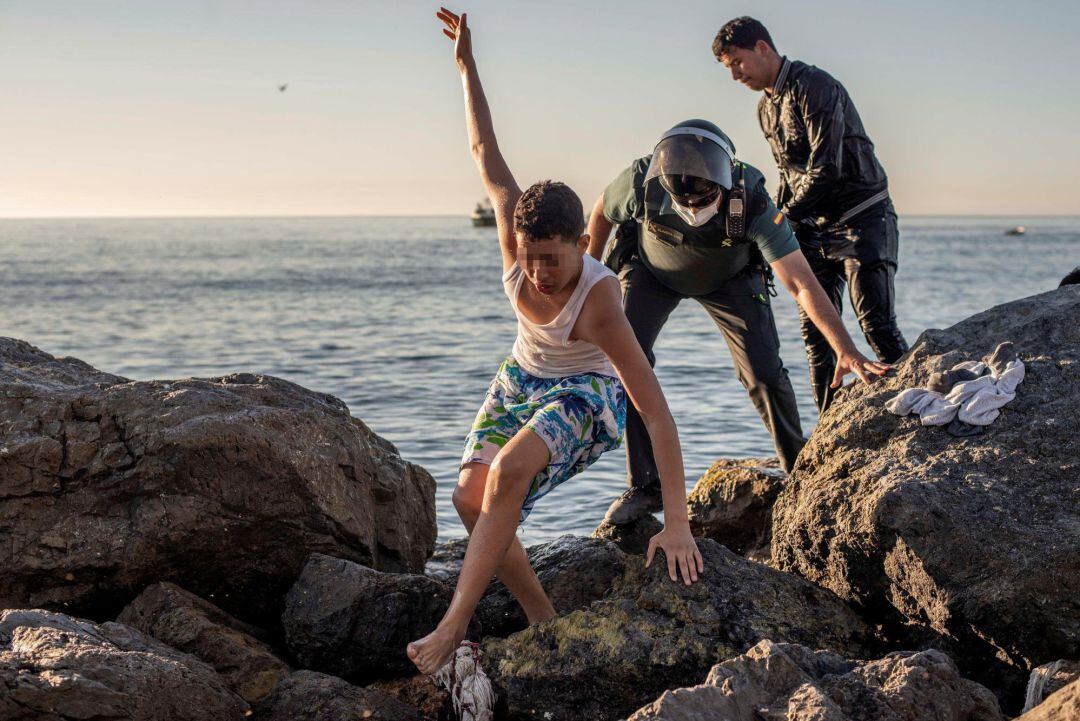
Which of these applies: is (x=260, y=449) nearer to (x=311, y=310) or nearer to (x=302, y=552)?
(x=302, y=552)

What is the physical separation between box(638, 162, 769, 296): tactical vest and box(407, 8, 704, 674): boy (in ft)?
3.70

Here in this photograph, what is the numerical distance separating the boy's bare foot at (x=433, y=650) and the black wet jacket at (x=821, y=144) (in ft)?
11.7

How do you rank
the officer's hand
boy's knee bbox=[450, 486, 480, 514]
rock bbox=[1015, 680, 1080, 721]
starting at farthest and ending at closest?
the officer's hand < boy's knee bbox=[450, 486, 480, 514] < rock bbox=[1015, 680, 1080, 721]

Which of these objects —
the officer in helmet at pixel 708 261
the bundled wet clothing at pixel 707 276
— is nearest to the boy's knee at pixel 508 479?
the officer in helmet at pixel 708 261

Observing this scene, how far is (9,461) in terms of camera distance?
15.0 feet

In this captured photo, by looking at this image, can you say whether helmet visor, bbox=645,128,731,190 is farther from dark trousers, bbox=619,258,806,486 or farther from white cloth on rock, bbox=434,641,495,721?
white cloth on rock, bbox=434,641,495,721

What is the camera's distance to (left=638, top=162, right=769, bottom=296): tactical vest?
5.21m

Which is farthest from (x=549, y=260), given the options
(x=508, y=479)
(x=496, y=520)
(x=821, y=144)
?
(x=821, y=144)

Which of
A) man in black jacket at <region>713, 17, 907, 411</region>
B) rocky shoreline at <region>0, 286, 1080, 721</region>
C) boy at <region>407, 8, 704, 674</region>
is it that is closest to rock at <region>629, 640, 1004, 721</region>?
rocky shoreline at <region>0, 286, 1080, 721</region>

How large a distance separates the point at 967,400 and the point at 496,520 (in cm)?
203

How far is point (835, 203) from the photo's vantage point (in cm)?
634

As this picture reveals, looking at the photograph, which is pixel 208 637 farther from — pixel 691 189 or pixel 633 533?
pixel 691 189

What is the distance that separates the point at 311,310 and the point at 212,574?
24091 millimetres

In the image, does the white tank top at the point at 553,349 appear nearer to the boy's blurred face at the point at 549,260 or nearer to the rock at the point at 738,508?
the boy's blurred face at the point at 549,260
